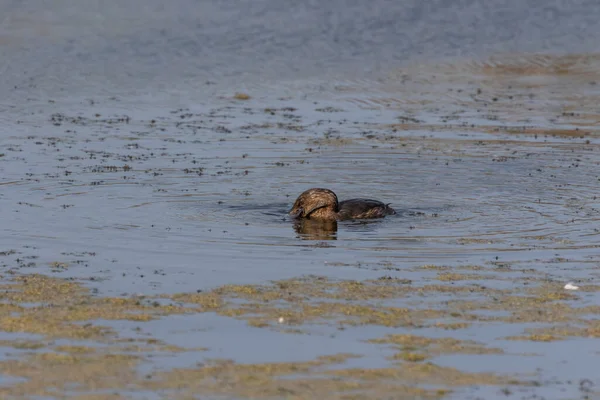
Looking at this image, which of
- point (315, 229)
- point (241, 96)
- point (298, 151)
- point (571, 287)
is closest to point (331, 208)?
point (315, 229)

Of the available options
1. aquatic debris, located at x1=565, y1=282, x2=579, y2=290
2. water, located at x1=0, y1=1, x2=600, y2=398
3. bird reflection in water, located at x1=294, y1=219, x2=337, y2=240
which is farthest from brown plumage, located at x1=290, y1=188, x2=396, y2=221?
aquatic debris, located at x1=565, y1=282, x2=579, y2=290

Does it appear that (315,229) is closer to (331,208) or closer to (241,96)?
(331,208)

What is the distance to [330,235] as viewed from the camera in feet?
43.4

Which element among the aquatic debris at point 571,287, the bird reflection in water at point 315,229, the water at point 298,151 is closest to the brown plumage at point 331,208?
the bird reflection in water at point 315,229

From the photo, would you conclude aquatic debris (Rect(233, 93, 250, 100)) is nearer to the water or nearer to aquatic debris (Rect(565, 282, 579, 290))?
the water

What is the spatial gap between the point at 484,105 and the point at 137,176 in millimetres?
8302

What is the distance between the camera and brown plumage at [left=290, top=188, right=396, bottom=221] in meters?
14.0

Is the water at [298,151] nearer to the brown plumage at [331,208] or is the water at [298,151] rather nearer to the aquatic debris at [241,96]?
the aquatic debris at [241,96]

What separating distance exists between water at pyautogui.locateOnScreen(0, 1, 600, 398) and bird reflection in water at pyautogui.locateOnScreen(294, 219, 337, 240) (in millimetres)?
57

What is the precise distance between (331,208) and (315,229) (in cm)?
90

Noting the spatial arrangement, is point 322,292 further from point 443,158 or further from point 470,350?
point 443,158

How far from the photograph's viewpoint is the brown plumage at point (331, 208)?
14047 millimetres

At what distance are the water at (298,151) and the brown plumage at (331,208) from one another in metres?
0.34

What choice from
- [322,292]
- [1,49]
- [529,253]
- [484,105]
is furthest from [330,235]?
[1,49]
